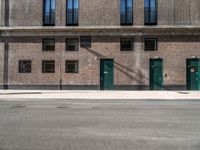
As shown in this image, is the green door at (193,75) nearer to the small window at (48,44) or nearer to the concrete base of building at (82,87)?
the concrete base of building at (82,87)

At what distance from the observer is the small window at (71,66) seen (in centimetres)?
3406

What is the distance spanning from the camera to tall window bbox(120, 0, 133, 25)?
33.9 metres

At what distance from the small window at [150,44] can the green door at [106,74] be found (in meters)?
3.43

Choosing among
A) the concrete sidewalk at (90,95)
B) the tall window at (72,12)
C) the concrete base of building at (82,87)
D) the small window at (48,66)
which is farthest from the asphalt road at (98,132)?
the tall window at (72,12)

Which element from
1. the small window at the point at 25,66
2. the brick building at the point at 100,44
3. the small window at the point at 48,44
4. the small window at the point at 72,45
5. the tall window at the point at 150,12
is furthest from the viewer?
the small window at the point at 25,66

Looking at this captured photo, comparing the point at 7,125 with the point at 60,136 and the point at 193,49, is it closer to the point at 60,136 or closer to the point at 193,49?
the point at 60,136

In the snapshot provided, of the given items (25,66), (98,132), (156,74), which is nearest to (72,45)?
(25,66)

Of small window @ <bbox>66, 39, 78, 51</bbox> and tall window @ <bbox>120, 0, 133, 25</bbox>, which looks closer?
tall window @ <bbox>120, 0, 133, 25</bbox>

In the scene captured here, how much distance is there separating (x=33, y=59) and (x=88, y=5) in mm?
6933

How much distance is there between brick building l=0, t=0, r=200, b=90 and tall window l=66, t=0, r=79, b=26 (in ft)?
0.30

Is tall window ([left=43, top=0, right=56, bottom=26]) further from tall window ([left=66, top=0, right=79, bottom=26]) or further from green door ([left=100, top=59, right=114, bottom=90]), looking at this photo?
green door ([left=100, top=59, right=114, bottom=90])

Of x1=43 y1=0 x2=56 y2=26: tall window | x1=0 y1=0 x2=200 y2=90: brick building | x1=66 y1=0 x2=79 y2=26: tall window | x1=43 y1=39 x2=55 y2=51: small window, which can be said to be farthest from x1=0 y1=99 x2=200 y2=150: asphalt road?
x1=43 y1=0 x2=56 y2=26: tall window

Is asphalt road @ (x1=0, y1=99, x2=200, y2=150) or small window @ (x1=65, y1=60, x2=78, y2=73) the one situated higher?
small window @ (x1=65, y1=60, x2=78, y2=73)

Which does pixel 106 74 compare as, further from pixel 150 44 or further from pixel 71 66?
pixel 150 44
